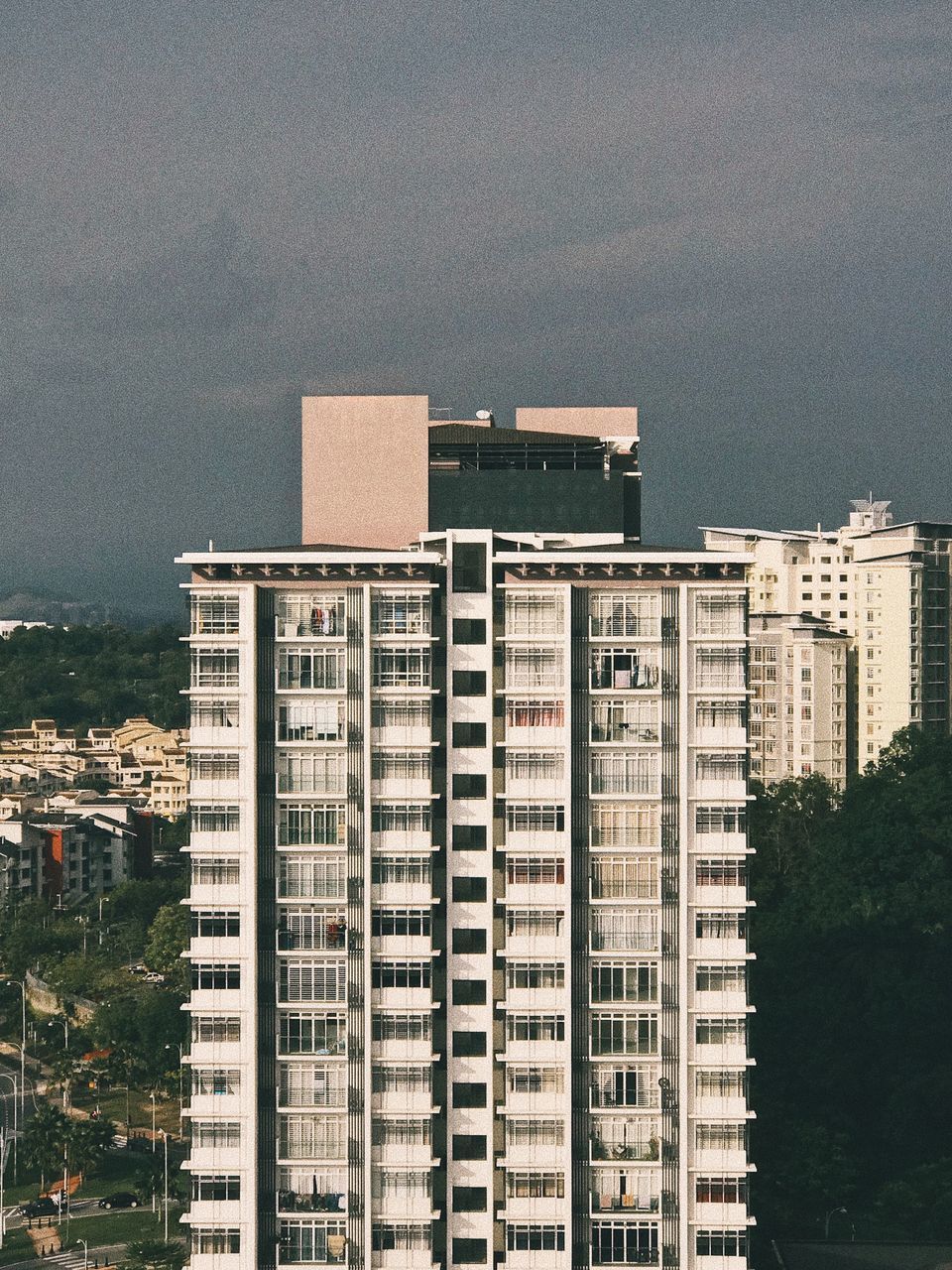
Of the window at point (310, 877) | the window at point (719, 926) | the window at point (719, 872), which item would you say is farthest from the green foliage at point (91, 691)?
the window at point (719, 926)

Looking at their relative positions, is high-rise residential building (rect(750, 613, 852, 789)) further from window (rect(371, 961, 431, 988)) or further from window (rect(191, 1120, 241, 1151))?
window (rect(191, 1120, 241, 1151))

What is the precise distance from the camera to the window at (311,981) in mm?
39469

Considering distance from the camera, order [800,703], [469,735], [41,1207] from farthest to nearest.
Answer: [800,703] < [41,1207] < [469,735]

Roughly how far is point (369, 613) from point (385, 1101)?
9.67m

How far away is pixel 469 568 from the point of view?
41.1m

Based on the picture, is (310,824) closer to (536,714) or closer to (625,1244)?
(536,714)

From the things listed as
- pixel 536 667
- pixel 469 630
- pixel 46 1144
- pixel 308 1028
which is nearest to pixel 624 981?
pixel 308 1028

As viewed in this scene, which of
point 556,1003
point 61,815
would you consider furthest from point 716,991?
point 61,815

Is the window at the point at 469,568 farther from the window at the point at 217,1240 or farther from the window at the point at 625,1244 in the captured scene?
the window at the point at 217,1240

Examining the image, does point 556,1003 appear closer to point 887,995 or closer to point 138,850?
point 887,995

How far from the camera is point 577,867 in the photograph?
131 ft

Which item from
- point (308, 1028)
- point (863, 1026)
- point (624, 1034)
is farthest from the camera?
point (863, 1026)

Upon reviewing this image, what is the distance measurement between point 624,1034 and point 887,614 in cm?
7183

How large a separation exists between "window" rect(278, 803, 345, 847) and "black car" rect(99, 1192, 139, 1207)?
27.8 meters
